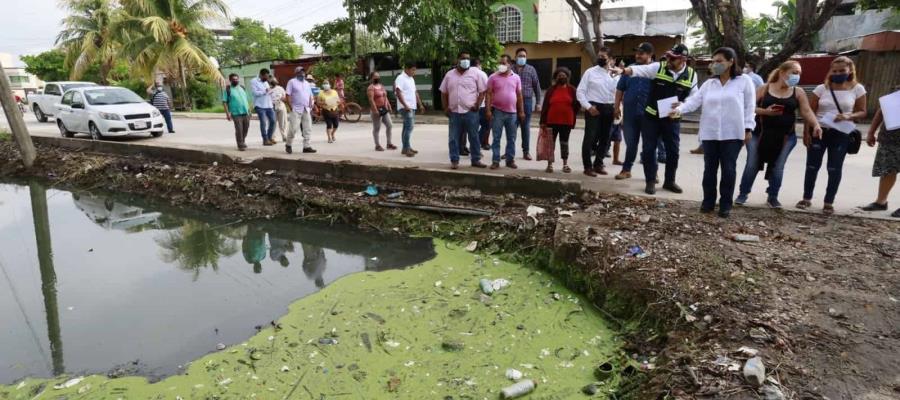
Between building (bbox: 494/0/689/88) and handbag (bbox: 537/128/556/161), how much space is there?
1054 cm

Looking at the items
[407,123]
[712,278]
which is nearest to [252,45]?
[407,123]

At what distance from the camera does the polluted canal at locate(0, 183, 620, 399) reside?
320 centimetres

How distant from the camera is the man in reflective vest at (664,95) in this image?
5230 mm

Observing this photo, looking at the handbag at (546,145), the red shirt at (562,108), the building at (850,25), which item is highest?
the building at (850,25)

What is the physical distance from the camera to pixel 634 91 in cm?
594

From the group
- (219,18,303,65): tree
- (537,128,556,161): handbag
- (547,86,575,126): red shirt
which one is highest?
(219,18,303,65): tree

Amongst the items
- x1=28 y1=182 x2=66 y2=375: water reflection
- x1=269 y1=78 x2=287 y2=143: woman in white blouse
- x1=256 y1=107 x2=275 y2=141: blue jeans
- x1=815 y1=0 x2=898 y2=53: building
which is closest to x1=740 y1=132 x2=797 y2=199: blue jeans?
x1=28 y1=182 x2=66 y2=375: water reflection

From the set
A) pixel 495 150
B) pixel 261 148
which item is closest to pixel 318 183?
pixel 495 150

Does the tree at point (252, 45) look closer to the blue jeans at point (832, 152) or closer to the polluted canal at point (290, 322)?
the polluted canal at point (290, 322)

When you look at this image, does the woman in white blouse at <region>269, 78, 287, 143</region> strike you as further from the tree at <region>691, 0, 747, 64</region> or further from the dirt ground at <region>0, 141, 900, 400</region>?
the tree at <region>691, 0, 747, 64</region>

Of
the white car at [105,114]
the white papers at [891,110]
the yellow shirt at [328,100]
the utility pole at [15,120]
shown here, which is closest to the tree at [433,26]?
the yellow shirt at [328,100]

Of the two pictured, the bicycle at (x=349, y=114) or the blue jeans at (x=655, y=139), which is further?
the bicycle at (x=349, y=114)

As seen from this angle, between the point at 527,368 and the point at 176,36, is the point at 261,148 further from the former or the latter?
the point at 176,36

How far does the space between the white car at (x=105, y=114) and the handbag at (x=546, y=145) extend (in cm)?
989
